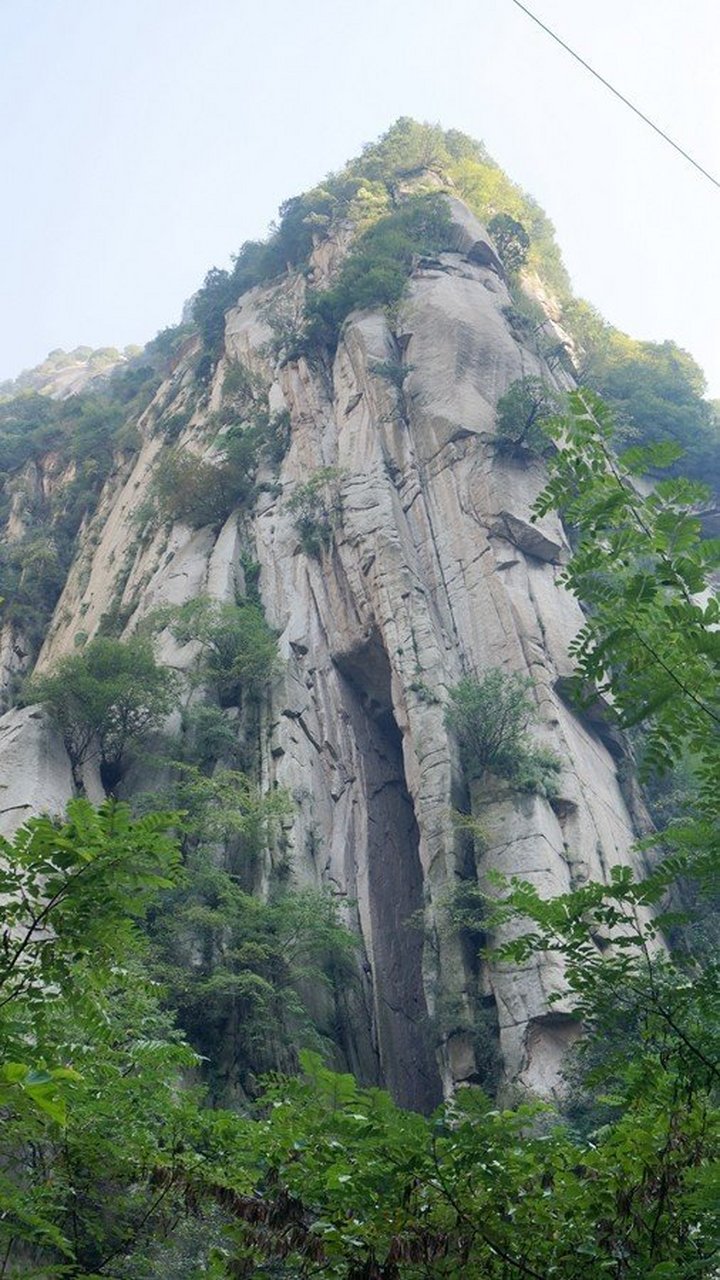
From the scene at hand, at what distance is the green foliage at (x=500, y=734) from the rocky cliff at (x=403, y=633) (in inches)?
15.0

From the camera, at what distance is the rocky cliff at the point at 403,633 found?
70.6ft

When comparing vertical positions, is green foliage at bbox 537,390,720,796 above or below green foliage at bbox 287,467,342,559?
below

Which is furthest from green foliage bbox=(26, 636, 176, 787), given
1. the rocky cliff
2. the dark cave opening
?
the dark cave opening

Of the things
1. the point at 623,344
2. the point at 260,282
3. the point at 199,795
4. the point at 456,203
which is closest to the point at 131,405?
the point at 260,282

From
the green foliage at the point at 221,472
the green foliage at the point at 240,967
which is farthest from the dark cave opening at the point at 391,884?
the green foliage at the point at 221,472

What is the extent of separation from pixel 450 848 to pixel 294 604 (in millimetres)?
10515

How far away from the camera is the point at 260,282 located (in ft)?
156

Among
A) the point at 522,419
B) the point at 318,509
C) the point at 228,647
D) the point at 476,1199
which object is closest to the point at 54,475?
the point at 318,509

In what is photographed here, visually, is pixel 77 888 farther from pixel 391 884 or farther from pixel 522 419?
pixel 522 419

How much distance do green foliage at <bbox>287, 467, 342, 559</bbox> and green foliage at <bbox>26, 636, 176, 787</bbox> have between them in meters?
7.48

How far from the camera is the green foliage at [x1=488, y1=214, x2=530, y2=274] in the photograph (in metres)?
43.2

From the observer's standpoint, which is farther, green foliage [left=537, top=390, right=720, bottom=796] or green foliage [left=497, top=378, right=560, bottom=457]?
green foliage [left=497, top=378, right=560, bottom=457]

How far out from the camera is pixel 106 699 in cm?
2442

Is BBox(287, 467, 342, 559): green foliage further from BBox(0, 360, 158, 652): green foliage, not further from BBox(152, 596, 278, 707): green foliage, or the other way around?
BBox(0, 360, 158, 652): green foliage
